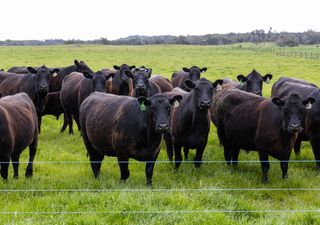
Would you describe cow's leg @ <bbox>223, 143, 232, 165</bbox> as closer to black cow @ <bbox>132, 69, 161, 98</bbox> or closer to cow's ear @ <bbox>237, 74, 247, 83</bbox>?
black cow @ <bbox>132, 69, 161, 98</bbox>

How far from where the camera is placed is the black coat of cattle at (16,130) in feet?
22.6

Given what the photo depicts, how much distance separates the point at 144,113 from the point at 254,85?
18.2 ft

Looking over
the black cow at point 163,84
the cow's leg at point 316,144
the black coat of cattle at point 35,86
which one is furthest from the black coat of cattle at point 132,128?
the black cow at point 163,84

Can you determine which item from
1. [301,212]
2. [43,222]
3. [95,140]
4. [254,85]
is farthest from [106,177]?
[254,85]

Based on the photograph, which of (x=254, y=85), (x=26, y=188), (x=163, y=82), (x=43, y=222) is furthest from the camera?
(x=163, y=82)

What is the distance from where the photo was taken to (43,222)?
5254 millimetres

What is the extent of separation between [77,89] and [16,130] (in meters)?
5.50

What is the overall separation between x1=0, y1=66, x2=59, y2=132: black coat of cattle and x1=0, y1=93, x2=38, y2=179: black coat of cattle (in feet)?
10.2

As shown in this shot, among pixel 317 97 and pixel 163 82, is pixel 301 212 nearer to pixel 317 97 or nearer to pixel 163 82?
pixel 317 97

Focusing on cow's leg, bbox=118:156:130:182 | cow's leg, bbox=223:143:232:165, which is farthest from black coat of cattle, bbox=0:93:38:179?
cow's leg, bbox=223:143:232:165

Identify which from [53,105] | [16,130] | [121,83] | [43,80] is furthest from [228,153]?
[53,105]

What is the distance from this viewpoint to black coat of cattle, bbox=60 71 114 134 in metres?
11.7

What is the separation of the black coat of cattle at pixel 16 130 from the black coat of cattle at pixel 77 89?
314 cm

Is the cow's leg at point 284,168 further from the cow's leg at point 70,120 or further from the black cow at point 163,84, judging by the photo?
the cow's leg at point 70,120
